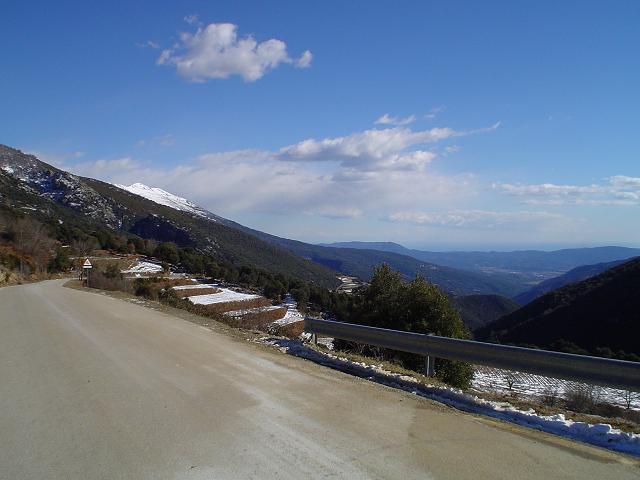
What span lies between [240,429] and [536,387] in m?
9.45

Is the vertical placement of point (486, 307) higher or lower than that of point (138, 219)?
lower

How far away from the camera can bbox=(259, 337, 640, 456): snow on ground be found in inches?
224

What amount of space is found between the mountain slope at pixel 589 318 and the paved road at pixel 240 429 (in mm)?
34130

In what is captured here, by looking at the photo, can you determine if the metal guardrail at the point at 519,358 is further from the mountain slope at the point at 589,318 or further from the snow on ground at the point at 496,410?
the mountain slope at the point at 589,318

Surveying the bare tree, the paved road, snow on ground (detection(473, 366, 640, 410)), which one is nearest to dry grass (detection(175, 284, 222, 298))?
snow on ground (detection(473, 366, 640, 410))

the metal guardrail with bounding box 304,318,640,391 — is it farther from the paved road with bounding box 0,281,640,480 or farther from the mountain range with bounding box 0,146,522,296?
the mountain range with bounding box 0,146,522,296

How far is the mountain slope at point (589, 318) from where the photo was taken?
4084 cm

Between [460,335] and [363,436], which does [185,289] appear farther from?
[363,436]

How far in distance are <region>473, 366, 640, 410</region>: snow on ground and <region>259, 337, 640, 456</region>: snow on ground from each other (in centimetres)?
185

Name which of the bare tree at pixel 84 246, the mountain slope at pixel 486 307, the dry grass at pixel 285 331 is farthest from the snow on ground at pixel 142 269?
the mountain slope at pixel 486 307

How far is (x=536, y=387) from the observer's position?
41.5ft

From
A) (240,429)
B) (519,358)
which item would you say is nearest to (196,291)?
(519,358)

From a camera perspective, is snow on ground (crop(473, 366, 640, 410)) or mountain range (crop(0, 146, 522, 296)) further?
mountain range (crop(0, 146, 522, 296))

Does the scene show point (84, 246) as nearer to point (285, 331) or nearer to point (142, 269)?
point (142, 269)
